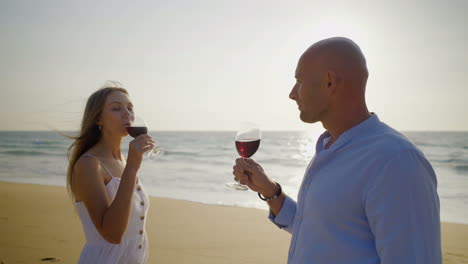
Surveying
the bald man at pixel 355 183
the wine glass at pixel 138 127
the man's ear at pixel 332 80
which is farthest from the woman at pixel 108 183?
the man's ear at pixel 332 80

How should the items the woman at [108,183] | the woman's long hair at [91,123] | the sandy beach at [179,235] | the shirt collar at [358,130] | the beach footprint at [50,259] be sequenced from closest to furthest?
1. the shirt collar at [358,130]
2. the woman at [108,183]
3. the woman's long hair at [91,123]
4. the beach footprint at [50,259]
5. the sandy beach at [179,235]

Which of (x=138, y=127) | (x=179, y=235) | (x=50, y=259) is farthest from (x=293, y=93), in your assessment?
(x=179, y=235)

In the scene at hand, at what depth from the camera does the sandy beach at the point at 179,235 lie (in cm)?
648

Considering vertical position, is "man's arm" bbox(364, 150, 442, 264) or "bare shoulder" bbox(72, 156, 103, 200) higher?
"man's arm" bbox(364, 150, 442, 264)

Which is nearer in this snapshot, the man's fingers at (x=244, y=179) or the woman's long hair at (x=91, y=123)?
the man's fingers at (x=244, y=179)

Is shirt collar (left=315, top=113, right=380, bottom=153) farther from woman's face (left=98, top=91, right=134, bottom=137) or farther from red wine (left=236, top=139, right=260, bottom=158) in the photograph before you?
woman's face (left=98, top=91, right=134, bottom=137)

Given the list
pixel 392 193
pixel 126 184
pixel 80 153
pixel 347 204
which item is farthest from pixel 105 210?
pixel 392 193

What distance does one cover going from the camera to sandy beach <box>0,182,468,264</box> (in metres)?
6.48

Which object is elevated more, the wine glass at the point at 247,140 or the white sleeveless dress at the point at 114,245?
the wine glass at the point at 247,140

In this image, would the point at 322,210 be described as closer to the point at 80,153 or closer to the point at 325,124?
the point at 325,124

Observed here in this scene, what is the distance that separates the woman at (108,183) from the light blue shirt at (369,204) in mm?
1285

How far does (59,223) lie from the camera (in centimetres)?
859

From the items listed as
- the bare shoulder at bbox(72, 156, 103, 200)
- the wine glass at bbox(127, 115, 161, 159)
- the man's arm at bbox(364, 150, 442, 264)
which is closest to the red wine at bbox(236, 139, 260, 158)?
the wine glass at bbox(127, 115, 161, 159)

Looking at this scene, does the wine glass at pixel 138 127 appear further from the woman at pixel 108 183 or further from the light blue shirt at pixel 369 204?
the light blue shirt at pixel 369 204
